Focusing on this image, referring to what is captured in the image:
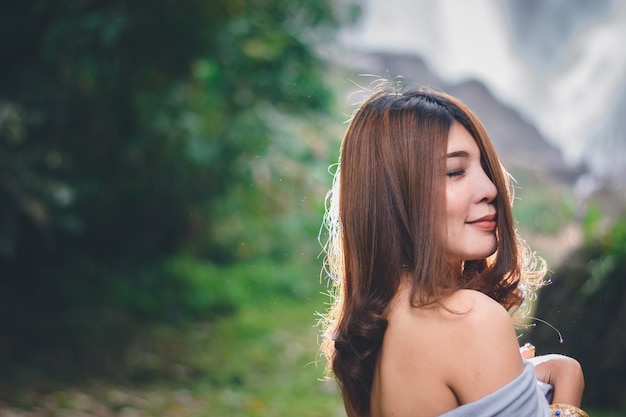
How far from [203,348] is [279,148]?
1.35 metres

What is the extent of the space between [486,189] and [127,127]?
3.92 meters

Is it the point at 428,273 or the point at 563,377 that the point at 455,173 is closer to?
the point at 428,273

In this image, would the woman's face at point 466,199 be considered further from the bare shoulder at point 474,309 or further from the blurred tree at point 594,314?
the blurred tree at point 594,314

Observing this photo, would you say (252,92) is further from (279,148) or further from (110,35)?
(110,35)

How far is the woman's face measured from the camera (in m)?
1.28

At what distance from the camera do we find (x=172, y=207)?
5848 mm

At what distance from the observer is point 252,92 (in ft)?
14.5

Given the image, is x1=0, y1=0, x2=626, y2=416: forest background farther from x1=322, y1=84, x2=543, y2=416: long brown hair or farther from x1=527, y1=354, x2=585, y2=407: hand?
x1=322, y1=84, x2=543, y2=416: long brown hair

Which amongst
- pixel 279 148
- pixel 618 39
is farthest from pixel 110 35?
pixel 618 39

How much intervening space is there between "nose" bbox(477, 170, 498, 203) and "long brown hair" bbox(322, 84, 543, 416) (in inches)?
1.1

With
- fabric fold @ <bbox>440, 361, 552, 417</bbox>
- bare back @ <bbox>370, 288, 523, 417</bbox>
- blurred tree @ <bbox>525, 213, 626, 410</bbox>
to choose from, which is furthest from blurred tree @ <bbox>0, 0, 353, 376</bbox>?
fabric fold @ <bbox>440, 361, 552, 417</bbox>

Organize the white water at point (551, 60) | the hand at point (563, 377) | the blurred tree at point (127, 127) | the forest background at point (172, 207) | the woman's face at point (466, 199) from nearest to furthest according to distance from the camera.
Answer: the woman's face at point (466, 199) → the hand at point (563, 377) → the forest background at point (172, 207) → the blurred tree at point (127, 127) → the white water at point (551, 60)

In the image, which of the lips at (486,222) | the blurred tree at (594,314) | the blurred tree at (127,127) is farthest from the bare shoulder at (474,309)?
the blurred tree at (127,127)

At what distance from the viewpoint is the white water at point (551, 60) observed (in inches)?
186
